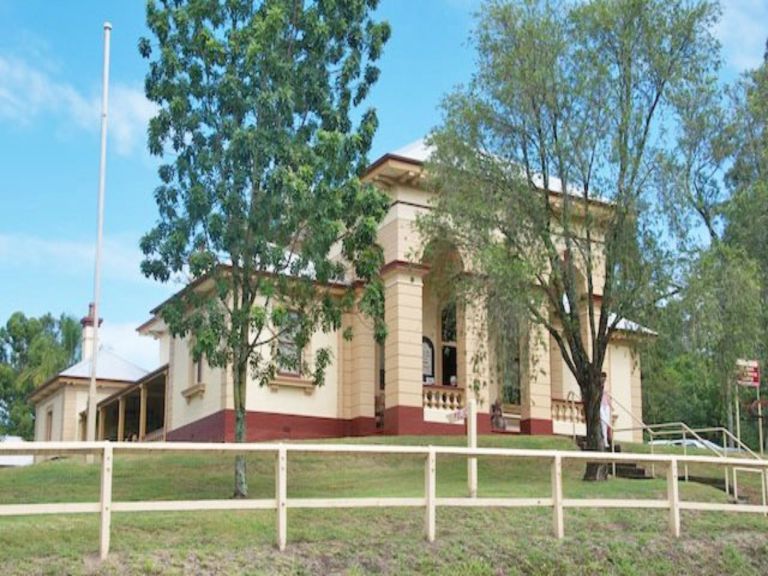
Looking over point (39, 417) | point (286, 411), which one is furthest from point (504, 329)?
point (39, 417)

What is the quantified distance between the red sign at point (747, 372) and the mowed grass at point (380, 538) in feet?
7.31

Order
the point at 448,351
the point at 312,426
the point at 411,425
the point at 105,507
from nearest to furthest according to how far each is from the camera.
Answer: the point at 105,507
the point at 411,425
the point at 312,426
the point at 448,351

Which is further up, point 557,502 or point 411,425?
point 411,425

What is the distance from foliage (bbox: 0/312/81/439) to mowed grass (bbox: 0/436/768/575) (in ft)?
142

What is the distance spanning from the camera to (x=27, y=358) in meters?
67.2

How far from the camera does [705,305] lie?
819 inches

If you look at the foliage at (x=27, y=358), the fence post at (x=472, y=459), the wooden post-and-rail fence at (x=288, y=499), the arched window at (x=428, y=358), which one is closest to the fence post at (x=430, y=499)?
the wooden post-and-rail fence at (x=288, y=499)

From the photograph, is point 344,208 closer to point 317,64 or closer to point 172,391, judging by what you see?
point 317,64

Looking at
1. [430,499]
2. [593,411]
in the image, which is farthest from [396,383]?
[430,499]

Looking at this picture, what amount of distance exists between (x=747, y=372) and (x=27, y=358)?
5398 centimetres

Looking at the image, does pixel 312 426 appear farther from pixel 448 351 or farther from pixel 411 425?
pixel 448 351

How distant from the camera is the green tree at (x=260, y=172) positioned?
1872 cm

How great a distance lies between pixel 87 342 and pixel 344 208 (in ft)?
107

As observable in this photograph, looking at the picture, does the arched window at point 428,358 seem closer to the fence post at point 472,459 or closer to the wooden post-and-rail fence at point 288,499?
the fence post at point 472,459
